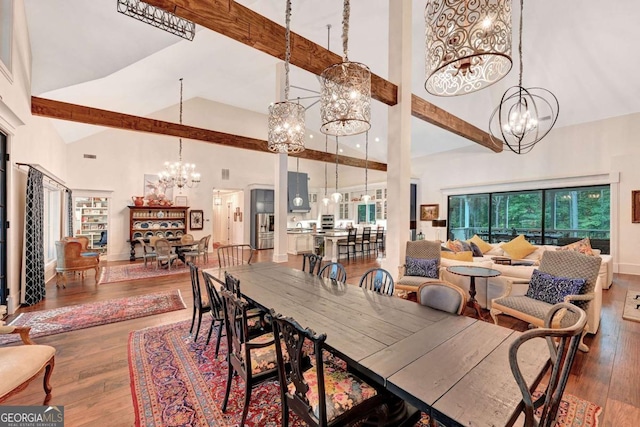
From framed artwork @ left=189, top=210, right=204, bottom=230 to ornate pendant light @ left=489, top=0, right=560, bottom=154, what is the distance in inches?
339

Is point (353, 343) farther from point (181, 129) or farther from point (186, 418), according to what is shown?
point (181, 129)

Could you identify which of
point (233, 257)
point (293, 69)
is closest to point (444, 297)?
point (233, 257)

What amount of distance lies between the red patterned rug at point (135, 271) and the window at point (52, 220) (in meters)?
1.06

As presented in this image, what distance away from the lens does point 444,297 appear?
2.04m

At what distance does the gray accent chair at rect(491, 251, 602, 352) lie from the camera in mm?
2707

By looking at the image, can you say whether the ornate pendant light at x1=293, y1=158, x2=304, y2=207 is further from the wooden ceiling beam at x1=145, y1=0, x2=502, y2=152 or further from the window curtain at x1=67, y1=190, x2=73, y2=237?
the wooden ceiling beam at x1=145, y1=0, x2=502, y2=152

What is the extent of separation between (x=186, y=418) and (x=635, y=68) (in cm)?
872

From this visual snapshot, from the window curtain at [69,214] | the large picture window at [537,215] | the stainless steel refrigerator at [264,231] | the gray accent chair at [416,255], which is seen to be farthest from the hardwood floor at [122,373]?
the stainless steel refrigerator at [264,231]

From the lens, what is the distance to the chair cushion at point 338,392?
1385mm

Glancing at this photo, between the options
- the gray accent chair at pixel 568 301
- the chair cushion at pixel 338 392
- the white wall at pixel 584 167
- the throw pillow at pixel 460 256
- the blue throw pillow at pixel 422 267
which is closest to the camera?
the chair cushion at pixel 338 392

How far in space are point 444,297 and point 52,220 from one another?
807cm

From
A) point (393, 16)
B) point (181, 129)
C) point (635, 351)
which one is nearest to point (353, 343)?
point (635, 351)

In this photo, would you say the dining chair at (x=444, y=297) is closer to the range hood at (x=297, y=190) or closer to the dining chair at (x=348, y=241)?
the dining chair at (x=348, y=241)

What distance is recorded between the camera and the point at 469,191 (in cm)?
861
